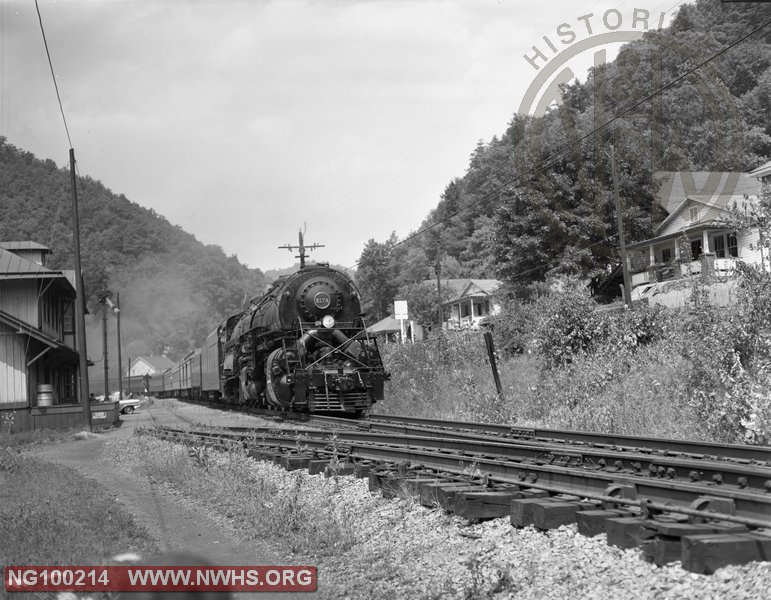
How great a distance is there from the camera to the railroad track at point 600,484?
4.89m

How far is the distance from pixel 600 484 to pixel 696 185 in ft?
156

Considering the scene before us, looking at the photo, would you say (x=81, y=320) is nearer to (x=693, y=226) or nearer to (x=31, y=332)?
(x=31, y=332)

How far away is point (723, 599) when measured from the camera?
13.4 ft

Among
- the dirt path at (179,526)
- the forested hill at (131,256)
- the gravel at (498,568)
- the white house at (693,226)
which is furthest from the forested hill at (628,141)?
the gravel at (498,568)

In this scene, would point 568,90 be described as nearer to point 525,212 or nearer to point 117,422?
point 525,212

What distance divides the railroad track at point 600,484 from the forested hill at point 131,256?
18298mm

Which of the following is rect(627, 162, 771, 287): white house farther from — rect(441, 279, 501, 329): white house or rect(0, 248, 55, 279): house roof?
rect(0, 248, 55, 279): house roof

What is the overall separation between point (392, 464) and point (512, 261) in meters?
39.0

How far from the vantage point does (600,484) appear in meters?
6.64

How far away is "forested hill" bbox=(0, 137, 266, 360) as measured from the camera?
4497 centimetres

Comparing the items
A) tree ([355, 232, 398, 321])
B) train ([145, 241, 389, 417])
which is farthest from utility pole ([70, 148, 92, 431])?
tree ([355, 232, 398, 321])

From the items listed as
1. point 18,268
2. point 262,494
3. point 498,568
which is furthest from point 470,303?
point 498,568

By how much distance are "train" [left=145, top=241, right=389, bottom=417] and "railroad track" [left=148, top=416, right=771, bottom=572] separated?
21.0 ft

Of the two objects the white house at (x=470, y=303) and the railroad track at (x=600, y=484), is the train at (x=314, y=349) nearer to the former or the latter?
the railroad track at (x=600, y=484)
